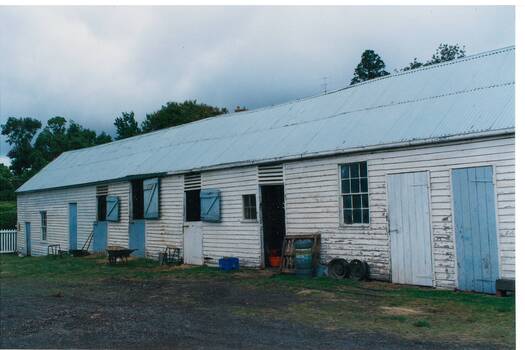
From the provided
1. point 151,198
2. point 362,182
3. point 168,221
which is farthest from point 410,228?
point 151,198

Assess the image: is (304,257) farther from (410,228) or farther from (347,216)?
(410,228)

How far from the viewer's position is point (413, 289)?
11.4 meters

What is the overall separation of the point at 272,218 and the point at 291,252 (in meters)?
2.22

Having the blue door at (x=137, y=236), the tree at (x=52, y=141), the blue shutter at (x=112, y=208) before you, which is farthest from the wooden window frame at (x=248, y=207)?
the tree at (x=52, y=141)

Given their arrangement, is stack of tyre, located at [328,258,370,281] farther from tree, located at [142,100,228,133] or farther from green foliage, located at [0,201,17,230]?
tree, located at [142,100,228,133]

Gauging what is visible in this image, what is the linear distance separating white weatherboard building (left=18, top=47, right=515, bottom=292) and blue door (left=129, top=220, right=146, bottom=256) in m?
0.04

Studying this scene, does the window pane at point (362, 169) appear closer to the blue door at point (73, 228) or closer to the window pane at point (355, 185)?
the window pane at point (355, 185)

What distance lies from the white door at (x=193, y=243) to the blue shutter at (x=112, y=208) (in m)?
4.81

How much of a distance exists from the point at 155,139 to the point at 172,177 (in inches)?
251

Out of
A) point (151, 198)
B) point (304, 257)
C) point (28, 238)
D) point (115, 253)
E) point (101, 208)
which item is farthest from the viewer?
point (28, 238)

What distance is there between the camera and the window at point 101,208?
23422 millimetres

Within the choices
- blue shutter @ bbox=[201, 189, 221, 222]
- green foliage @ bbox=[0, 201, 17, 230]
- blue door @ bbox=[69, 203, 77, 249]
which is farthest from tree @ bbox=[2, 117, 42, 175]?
blue shutter @ bbox=[201, 189, 221, 222]

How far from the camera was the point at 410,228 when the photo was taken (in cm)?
1196

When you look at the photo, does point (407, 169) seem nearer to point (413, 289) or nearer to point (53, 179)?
point (413, 289)
